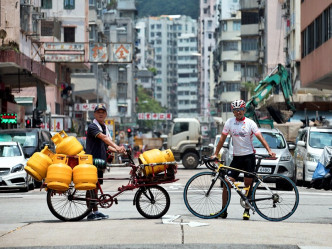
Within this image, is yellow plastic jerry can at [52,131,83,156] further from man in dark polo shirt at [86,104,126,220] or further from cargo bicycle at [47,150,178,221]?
man in dark polo shirt at [86,104,126,220]

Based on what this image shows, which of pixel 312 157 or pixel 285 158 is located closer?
pixel 285 158

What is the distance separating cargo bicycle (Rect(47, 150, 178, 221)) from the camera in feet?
45.3

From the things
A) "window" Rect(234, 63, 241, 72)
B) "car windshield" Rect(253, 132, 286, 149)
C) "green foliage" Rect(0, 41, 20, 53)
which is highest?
"window" Rect(234, 63, 241, 72)

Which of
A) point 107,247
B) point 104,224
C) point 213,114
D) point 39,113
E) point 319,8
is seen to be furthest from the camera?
point 213,114

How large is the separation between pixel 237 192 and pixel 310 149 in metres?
12.5

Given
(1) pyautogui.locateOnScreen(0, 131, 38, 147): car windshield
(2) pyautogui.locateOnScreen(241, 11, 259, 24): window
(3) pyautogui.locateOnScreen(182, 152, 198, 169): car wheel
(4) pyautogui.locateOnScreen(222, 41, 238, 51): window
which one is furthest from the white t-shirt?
(4) pyautogui.locateOnScreen(222, 41, 238, 51): window

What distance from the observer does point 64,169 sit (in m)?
13.5

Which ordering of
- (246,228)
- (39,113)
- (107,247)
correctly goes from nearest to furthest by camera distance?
(107,247)
(246,228)
(39,113)

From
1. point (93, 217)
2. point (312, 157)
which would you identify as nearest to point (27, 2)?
point (312, 157)

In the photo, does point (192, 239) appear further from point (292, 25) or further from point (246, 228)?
point (292, 25)

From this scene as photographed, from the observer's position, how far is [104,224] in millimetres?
12781

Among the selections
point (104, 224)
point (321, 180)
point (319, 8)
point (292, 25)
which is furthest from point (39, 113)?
point (104, 224)

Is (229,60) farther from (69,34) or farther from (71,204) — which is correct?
(71,204)

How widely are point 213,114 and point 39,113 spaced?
357ft
